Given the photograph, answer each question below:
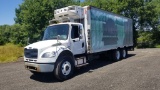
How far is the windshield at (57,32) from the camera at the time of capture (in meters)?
9.73

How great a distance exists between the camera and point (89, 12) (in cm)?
1120

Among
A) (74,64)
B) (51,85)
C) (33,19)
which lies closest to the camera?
(51,85)

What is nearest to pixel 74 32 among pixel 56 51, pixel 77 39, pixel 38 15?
pixel 77 39

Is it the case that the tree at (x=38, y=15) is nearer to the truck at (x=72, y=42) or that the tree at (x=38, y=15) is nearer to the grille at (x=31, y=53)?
the truck at (x=72, y=42)

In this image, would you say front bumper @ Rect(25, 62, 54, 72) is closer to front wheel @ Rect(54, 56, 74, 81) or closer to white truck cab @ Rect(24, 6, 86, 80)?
white truck cab @ Rect(24, 6, 86, 80)

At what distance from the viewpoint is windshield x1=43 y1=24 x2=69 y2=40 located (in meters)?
9.73

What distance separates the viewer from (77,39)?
10.2 metres

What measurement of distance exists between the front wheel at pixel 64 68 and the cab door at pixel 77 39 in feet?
2.57

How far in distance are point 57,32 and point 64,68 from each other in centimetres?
203

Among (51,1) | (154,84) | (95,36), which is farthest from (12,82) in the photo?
(51,1)

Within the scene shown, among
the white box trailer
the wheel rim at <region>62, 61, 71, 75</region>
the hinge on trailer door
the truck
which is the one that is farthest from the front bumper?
the white box trailer

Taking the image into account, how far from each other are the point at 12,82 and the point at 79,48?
12.8 ft

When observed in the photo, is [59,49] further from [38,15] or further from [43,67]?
[38,15]

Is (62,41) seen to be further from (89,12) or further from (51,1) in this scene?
(51,1)
